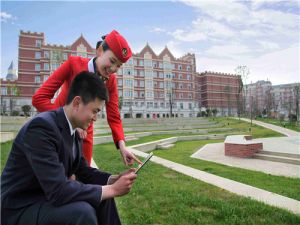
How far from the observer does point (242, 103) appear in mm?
63469

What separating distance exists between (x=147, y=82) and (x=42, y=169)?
58.8 meters

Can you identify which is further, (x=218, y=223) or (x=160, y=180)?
(x=160, y=180)

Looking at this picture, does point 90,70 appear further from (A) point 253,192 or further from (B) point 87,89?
(A) point 253,192

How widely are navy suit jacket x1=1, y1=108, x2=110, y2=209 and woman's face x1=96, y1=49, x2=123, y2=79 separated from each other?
823 mm

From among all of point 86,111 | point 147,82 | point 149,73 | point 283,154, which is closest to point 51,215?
point 86,111

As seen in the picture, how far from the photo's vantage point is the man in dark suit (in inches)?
62.0

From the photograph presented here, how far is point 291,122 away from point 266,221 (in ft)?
113

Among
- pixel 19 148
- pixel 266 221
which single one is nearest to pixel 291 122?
pixel 266 221

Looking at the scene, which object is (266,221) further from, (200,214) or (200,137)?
(200,137)

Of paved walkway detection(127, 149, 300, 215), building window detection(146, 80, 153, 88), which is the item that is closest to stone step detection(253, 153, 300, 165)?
paved walkway detection(127, 149, 300, 215)

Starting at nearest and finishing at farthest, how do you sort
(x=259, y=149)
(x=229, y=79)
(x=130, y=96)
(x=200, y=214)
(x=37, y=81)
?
1. (x=200, y=214)
2. (x=259, y=149)
3. (x=37, y=81)
4. (x=130, y=96)
5. (x=229, y=79)

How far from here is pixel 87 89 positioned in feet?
5.97

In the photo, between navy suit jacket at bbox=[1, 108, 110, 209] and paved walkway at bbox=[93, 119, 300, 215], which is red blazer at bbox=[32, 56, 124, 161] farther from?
paved walkway at bbox=[93, 119, 300, 215]

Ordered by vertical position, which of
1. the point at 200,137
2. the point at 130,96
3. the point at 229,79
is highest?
the point at 229,79
